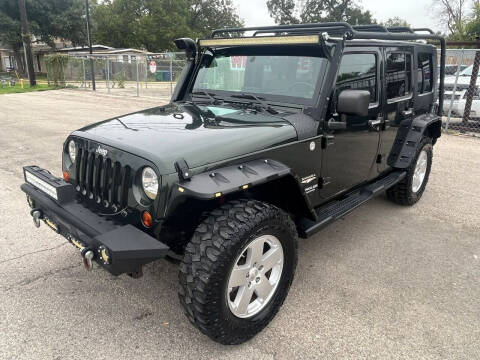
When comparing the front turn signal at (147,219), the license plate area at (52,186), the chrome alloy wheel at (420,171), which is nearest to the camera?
the front turn signal at (147,219)

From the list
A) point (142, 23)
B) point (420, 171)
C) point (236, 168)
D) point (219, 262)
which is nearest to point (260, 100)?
point (236, 168)

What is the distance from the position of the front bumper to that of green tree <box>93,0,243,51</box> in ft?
165

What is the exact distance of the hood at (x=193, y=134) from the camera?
2463mm

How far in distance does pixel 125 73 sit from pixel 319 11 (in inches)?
1421

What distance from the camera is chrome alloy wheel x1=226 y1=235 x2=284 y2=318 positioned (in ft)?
8.20

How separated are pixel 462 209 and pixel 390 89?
6.69 ft

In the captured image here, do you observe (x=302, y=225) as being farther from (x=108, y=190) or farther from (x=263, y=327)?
(x=108, y=190)

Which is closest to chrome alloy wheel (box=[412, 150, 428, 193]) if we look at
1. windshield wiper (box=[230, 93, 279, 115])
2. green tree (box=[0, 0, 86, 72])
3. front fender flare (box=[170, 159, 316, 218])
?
windshield wiper (box=[230, 93, 279, 115])

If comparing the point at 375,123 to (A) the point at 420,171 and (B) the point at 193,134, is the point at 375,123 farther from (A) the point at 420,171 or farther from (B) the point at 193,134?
(B) the point at 193,134

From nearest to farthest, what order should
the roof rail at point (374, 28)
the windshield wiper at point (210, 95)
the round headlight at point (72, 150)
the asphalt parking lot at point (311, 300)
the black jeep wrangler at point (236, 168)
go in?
the black jeep wrangler at point (236, 168), the asphalt parking lot at point (311, 300), the round headlight at point (72, 150), the windshield wiper at point (210, 95), the roof rail at point (374, 28)

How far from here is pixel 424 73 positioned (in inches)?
193

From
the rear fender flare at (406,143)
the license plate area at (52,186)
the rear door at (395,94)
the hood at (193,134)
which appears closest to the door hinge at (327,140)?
the hood at (193,134)

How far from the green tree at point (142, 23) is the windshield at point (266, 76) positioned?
161ft

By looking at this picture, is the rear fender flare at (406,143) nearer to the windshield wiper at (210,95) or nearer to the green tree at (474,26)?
the windshield wiper at (210,95)
